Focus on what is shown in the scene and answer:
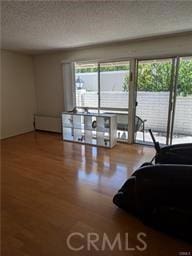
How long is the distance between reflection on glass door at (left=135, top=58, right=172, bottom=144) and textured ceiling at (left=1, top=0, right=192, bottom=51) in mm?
716

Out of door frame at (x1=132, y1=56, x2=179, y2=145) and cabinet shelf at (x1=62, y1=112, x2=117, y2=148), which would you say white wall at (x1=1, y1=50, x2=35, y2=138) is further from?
door frame at (x1=132, y1=56, x2=179, y2=145)

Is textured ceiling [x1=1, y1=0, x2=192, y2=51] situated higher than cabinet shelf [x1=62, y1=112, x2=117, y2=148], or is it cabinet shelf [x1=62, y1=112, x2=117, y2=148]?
textured ceiling [x1=1, y1=0, x2=192, y2=51]

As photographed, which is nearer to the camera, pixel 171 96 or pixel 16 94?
pixel 171 96

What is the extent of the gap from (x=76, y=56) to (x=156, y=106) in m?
2.28

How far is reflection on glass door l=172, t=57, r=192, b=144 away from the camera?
3.40 m

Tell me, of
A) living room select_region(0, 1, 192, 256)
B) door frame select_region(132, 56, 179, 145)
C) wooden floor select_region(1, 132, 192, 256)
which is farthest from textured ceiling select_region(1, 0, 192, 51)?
wooden floor select_region(1, 132, 192, 256)

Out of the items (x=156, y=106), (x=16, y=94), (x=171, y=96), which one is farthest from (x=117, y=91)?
(x=16, y=94)

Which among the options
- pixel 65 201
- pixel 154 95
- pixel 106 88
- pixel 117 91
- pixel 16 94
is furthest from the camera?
pixel 16 94

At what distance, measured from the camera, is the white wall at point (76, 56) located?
3322 mm

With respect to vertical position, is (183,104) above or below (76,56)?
below

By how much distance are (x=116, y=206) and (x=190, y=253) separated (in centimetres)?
81

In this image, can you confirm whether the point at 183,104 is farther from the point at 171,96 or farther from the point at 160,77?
the point at 160,77

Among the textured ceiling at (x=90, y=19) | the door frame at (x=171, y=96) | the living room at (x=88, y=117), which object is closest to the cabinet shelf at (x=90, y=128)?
the living room at (x=88, y=117)

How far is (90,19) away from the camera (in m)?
2.34
